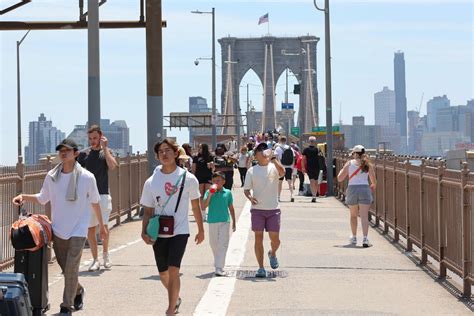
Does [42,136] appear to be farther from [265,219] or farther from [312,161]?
[265,219]

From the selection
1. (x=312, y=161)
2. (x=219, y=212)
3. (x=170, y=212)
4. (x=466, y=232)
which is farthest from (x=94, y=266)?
(x=312, y=161)

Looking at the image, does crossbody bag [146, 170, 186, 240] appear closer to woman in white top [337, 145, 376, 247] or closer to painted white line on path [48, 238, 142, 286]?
painted white line on path [48, 238, 142, 286]

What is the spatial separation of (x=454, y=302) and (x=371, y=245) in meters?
5.92

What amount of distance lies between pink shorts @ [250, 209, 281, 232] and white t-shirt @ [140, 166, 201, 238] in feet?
11.7

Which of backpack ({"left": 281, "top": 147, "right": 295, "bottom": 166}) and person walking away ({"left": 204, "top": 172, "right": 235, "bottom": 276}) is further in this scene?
backpack ({"left": 281, "top": 147, "right": 295, "bottom": 166})

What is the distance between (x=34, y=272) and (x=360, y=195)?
28.1 feet

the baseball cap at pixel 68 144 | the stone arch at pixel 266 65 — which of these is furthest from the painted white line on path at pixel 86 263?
the stone arch at pixel 266 65

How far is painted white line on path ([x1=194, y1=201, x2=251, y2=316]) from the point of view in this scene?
34.5 ft

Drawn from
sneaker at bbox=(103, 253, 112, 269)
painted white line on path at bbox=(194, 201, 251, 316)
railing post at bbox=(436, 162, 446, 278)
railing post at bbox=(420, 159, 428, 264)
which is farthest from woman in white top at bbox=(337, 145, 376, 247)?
sneaker at bbox=(103, 253, 112, 269)

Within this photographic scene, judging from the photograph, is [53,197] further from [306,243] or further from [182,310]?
Result: [306,243]

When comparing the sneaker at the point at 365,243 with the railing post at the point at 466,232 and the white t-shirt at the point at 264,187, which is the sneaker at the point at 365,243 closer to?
the white t-shirt at the point at 264,187

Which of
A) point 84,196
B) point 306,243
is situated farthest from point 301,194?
point 84,196

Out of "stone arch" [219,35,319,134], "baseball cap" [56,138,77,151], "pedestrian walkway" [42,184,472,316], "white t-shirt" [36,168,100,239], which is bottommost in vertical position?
"pedestrian walkway" [42,184,472,316]

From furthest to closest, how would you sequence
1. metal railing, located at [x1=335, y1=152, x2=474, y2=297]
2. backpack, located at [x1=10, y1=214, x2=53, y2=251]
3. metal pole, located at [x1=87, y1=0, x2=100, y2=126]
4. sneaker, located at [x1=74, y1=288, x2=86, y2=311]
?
metal pole, located at [x1=87, y1=0, x2=100, y2=126] < metal railing, located at [x1=335, y1=152, x2=474, y2=297] < sneaker, located at [x1=74, y1=288, x2=86, y2=311] < backpack, located at [x1=10, y1=214, x2=53, y2=251]
